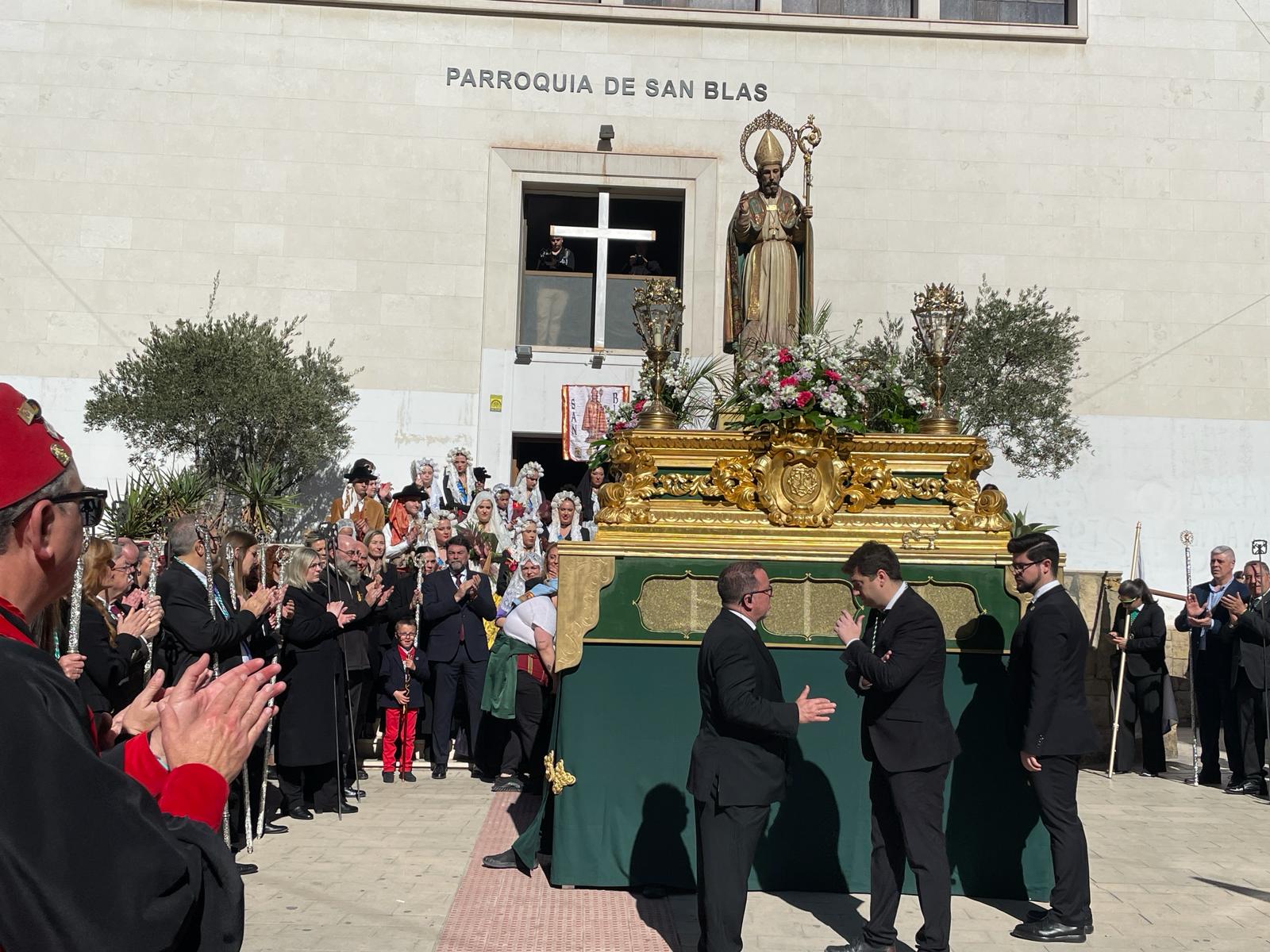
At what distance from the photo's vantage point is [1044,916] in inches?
251

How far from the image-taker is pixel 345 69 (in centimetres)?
2133

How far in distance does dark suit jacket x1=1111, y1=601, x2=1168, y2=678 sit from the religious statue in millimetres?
5537

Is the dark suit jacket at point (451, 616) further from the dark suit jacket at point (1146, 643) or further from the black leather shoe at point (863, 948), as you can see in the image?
the dark suit jacket at point (1146, 643)

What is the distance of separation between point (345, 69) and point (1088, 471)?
50.1ft

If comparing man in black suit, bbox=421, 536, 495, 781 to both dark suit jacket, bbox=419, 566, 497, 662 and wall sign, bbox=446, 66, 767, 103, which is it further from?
wall sign, bbox=446, 66, 767, 103

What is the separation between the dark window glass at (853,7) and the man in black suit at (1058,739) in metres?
18.6

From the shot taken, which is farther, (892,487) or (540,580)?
(540,580)

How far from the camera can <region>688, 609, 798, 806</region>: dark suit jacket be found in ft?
17.5

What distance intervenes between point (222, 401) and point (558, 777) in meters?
13.8

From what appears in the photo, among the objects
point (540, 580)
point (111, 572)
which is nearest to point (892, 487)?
point (540, 580)

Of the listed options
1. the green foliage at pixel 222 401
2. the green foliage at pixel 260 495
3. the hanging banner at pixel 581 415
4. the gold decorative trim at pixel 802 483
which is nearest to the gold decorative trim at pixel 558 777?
the gold decorative trim at pixel 802 483

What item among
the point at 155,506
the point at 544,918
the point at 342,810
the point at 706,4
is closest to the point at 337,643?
the point at 342,810

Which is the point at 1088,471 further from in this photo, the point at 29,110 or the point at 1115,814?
the point at 29,110

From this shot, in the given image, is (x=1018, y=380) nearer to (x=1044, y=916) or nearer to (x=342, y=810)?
(x=342, y=810)
